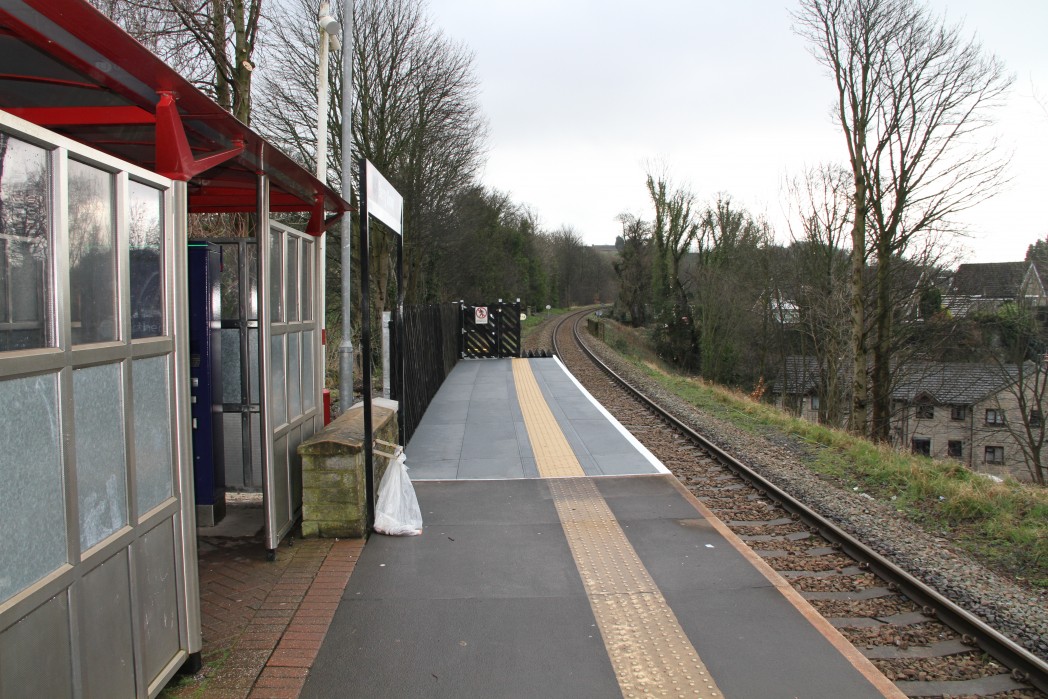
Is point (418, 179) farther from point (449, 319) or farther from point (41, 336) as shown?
point (41, 336)

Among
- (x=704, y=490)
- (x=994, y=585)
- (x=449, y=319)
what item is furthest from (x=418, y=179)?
(x=994, y=585)

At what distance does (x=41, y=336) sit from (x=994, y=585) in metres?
6.41

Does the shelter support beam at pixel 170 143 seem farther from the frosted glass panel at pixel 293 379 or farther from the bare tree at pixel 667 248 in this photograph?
the bare tree at pixel 667 248

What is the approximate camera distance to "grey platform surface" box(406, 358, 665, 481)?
8164 mm

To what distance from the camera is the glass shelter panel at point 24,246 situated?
232 cm

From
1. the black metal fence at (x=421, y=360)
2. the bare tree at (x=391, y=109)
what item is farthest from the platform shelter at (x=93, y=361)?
the bare tree at (x=391, y=109)

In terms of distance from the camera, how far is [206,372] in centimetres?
562

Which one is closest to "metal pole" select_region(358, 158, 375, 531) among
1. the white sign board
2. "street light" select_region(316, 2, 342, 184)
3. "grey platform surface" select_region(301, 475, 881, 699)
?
the white sign board

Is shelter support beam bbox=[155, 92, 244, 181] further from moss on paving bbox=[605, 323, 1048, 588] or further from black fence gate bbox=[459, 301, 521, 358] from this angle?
black fence gate bbox=[459, 301, 521, 358]

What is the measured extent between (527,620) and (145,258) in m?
2.93

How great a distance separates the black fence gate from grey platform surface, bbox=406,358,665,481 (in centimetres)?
646

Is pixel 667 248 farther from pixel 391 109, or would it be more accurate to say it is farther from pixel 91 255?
pixel 91 255

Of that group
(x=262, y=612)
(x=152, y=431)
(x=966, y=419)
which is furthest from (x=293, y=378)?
(x=966, y=419)

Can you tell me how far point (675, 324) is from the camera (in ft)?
140
